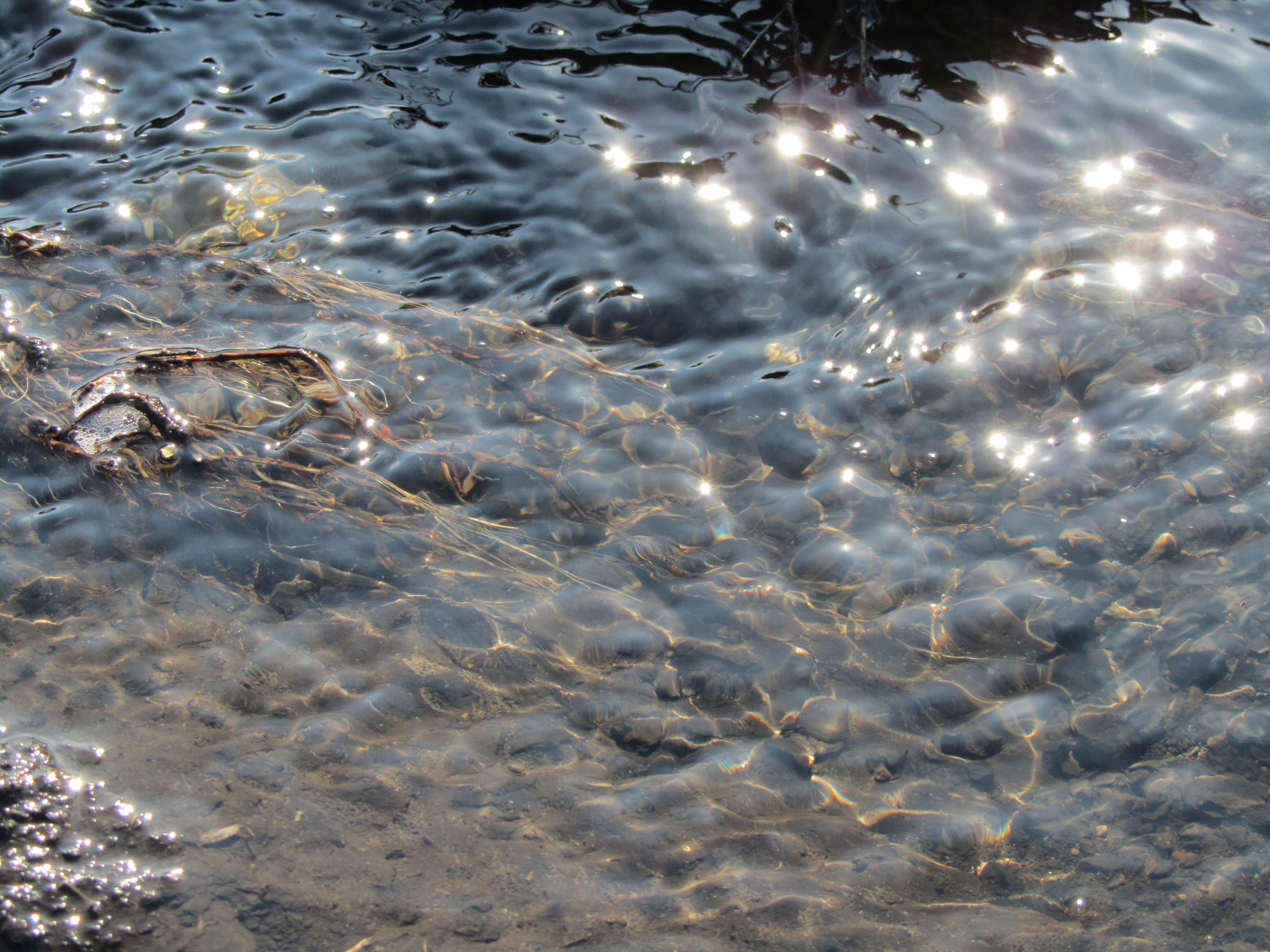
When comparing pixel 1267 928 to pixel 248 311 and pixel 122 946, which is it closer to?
pixel 122 946

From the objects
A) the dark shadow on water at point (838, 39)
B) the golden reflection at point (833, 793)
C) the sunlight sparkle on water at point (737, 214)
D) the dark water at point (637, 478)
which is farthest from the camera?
the dark shadow on water at point (838, 39)

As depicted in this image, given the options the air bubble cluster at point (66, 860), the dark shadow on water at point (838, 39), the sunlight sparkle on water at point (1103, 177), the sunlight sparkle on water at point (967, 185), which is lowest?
the air bubble cluster at point (66, 860)

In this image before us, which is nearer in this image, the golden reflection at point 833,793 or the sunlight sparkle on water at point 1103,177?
the golden reflection at point 833,793

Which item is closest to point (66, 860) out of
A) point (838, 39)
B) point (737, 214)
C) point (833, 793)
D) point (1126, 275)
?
point (833, 793)

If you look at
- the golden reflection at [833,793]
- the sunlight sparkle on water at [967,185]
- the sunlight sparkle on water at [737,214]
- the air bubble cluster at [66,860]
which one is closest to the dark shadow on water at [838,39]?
the sunlight sparkle on water at [967,185]

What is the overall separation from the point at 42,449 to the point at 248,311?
1.14m

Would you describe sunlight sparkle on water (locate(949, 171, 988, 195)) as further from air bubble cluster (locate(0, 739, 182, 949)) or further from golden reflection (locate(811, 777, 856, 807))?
air bubble cluster (locate(0, 739, 182, 949))

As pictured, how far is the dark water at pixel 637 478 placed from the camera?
2672mm

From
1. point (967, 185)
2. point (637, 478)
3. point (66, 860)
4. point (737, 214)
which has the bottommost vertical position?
point (66, 860)

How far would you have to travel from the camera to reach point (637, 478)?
Answer: 3.77m

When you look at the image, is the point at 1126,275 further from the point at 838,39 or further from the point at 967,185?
the point at 838,39

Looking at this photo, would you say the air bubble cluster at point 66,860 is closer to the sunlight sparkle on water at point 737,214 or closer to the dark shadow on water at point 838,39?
the sunlight sparkle on water at point 737,214

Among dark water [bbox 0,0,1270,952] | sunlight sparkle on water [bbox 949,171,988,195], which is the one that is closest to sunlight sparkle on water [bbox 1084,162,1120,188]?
dark water [bbox 0,0,1270,952]

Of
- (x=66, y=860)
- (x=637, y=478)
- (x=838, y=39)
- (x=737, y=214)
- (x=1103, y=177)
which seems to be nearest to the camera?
(x=66, y=860)
